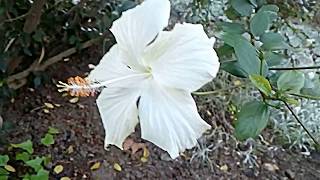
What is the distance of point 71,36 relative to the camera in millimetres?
2170

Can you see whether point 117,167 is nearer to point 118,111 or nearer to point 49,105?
point 49,105

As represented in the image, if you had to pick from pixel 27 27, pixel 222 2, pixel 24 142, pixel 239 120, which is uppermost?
pixel 239 120

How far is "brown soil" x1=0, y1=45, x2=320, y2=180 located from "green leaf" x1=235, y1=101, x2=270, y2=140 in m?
1.16

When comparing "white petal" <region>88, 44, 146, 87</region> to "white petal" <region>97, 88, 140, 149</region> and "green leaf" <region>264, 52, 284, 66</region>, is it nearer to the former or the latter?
"white petal" <region>97, 88, 140, 149</region>

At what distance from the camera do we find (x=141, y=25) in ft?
2.45

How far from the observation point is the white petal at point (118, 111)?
76cm

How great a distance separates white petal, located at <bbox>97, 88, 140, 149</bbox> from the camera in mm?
756

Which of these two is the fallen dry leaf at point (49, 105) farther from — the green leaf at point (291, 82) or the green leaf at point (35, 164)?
the green leaf at point (291, 82)

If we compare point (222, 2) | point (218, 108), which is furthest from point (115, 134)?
point (222, 2)

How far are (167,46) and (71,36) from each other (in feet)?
4.87

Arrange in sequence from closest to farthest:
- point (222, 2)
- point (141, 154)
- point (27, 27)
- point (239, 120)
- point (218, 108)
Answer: point (239, 120) → point (27, 27) → point (141, 154) → point (218, 108) → point (222, 2)

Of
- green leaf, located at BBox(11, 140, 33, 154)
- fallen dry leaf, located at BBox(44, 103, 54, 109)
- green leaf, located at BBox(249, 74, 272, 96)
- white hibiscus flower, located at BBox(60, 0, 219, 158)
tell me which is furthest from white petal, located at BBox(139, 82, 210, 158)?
fallen dry leaf, located at BBox(44, 103, 54, 109)

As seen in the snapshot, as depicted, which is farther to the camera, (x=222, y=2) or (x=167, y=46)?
(x=222, y=2)

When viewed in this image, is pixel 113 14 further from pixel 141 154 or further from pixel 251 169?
pixel 251 169
